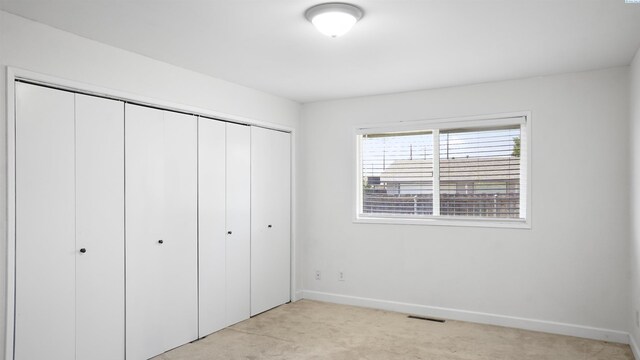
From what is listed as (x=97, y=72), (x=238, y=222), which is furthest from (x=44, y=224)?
(x=238, y=222)

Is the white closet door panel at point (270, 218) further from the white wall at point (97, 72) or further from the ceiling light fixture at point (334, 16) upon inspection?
the ceiling light fixture at point (334, 16)

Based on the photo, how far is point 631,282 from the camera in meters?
3.62

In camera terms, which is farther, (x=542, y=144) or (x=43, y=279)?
(x=542, y=144)

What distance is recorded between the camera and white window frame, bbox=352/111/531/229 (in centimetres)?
413

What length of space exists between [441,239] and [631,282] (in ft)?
5.38

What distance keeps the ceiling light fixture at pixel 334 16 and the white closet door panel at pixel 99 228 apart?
1.68 metres

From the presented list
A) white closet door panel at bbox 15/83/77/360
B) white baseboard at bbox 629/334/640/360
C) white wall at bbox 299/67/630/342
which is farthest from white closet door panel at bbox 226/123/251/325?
white baseboard at bbox 629/334/640/360

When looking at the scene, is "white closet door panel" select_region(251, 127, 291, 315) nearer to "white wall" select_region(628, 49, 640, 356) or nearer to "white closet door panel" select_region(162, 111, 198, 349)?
"white closet door panel" select_region(162, 111, 198, 349)

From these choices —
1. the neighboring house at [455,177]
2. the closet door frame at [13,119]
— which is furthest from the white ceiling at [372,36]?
the neighboring house at [455,177]

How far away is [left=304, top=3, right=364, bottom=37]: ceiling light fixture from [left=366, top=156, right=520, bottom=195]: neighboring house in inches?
96.4

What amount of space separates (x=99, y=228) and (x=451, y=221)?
3.29m

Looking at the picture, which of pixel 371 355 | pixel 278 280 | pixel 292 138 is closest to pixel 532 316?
pixel 371 355

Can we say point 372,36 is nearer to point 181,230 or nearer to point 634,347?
point 181,230

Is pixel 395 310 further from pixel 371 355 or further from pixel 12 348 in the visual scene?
pixel 12 348
